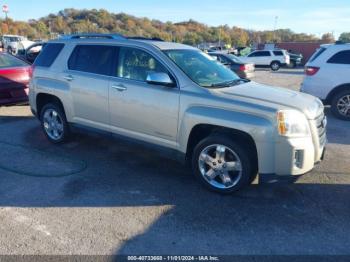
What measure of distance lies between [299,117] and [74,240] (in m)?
2.68

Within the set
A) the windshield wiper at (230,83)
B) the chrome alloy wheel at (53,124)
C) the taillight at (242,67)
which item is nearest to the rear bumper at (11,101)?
the chrome alloy wheel at (53,124)

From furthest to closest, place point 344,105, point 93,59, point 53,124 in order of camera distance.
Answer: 1. point 344,105
2. point 53,124
3. point 93,59

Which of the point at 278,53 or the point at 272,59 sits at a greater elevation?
the point at 278,53

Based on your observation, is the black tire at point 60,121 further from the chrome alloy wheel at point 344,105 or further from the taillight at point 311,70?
the chrome alloy wheel at point 344,105

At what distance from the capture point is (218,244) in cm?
326

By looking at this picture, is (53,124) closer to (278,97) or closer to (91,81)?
(91,81)

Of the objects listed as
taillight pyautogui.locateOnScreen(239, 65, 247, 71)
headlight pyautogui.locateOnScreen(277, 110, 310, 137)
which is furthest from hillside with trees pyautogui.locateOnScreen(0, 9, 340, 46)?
headlight pyautogui.locateOnScreen(277, 110, 310, 137)

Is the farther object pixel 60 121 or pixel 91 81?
pixel 60 121

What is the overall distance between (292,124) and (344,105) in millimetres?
5508

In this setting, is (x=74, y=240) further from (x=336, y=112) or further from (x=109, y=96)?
(x=336, y=112)

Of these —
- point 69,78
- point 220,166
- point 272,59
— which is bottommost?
point 220,166

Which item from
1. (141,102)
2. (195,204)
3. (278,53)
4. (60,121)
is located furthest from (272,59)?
(195,204)

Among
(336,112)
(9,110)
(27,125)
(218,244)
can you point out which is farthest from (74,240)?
(336,112)

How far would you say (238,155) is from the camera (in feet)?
13.2
